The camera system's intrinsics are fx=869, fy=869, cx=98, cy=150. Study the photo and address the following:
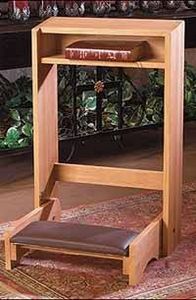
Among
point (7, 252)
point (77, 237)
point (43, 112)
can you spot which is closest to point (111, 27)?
point (43, 112)

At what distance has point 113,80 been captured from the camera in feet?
16.0

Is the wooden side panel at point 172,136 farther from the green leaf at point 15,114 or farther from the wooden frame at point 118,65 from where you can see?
the green leaf at point 15,114

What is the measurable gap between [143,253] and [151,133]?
2461mm

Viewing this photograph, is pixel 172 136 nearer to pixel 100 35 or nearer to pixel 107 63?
pixel 107 63

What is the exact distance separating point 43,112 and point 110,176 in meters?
0.38

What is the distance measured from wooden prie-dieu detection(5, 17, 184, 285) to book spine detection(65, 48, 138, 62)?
0.02 m

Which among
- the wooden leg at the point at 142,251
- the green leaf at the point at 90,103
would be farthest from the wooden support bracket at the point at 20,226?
the green leaf at the point at 90,103

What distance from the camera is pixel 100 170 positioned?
359cm

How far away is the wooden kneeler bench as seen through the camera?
10.1 feet

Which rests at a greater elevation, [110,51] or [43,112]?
[110,51]

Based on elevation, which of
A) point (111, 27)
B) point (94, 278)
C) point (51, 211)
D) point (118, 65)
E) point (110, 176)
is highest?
point (111, 27)

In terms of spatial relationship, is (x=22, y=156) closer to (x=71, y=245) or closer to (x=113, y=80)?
(x=113, y=80)

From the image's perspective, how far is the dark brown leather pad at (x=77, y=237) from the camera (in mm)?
3096

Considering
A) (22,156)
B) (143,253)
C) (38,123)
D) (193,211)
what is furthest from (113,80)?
(143,253)
